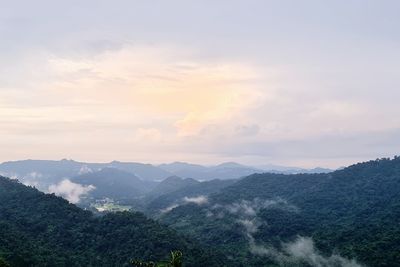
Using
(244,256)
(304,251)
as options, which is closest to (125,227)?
(244,256)

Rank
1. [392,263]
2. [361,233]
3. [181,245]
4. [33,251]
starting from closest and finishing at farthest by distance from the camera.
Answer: [33,251]
[392,263]
[181,245]
[361,233]

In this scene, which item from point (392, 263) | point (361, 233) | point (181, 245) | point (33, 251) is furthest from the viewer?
point (361, 233)

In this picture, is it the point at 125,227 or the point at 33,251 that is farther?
the point at 125,227

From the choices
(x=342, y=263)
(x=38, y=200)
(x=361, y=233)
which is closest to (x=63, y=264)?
(x=38, y=200)

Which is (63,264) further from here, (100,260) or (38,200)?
(38,200)

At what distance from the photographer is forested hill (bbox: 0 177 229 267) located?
5802 inches

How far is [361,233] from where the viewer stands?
186375 millimetres

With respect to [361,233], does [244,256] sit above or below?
below

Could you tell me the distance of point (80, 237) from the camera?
171 metres

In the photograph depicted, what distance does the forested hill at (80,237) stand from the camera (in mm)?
147375

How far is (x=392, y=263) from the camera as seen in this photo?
15488 centimetres

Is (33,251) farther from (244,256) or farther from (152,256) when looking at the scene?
(244,256)

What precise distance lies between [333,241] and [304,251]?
12190 mm

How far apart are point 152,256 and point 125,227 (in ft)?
77.8
